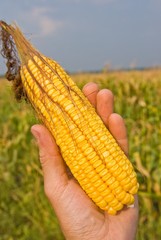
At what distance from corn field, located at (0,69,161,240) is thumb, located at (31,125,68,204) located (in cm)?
59

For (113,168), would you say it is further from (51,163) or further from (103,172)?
(51,163)

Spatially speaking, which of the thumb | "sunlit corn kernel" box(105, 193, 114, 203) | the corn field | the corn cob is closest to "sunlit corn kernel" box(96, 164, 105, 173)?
the corn cob

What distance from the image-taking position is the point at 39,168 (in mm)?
4785

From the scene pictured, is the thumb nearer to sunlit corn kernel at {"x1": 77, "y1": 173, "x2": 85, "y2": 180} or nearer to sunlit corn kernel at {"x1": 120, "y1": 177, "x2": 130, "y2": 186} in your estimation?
sunlit corn kernel at {"x1": 77, "y1": 173, "x2": 85, "y2": 180}

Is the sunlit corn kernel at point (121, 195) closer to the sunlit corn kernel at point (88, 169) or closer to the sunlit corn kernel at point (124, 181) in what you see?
the sunlit corn kernel at point (124, 181)

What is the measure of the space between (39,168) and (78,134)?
2.90 metres

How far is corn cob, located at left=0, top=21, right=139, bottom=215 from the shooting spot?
1936 millimetres

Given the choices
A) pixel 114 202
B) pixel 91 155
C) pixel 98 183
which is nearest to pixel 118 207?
pixel 114 202

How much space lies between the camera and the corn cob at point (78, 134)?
194 centimetres

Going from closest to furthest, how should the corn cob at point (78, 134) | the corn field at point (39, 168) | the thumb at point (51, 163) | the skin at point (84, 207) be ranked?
the corn cob at point (78, 134)
the thumb at point (51, 163)
the skin at point (84, 207)
the corn field at point (39, 168)

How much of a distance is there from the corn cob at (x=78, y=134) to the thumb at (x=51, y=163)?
0.18 ft

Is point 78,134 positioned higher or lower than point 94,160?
higher

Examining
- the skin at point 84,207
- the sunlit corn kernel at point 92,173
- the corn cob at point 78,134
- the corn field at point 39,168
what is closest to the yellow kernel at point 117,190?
the corn cob at point 78,134

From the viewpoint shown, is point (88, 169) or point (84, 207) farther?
point (84, 207)
